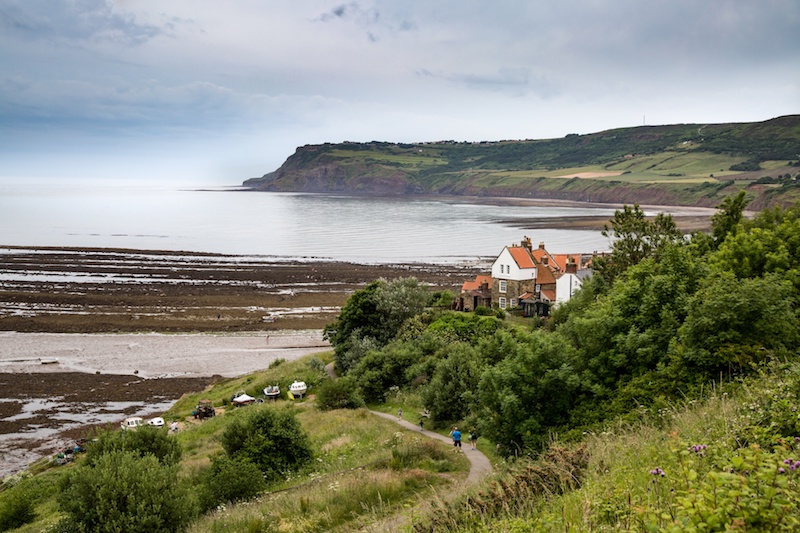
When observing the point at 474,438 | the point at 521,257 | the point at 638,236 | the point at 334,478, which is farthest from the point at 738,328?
the point at 521,257

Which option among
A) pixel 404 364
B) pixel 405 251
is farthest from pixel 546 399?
pixel 405 251

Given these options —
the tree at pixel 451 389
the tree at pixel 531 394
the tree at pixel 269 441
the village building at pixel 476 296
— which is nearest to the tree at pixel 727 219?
the tree at pixel 451 389

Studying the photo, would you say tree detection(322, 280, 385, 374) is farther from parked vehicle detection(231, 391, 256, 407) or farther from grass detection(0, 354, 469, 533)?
grass detection(0, 354, 469, 533)

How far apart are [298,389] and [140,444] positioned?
1949cm

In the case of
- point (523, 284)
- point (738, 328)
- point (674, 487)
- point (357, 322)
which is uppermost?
point (674, 487)

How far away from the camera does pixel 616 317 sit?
66.8 ft

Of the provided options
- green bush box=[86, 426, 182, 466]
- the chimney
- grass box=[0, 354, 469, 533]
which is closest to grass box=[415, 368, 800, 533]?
grass box=[0, 354, 469, 533]

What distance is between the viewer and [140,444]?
20609 millimetres

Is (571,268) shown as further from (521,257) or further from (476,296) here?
(476,296)

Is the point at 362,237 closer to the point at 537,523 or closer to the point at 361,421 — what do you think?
the point at 361,421

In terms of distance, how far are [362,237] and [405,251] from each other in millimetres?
22018

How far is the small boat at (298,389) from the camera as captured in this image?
39.7 m

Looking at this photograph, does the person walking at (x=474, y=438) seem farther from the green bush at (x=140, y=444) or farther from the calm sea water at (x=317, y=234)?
the calm sea water at (x=317, y=234)

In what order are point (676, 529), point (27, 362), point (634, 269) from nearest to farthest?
point (676, 529) → point (634, 269) → point (27, 362)
